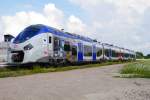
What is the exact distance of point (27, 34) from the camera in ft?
86.7

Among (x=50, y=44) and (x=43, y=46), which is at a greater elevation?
(x=50, y=44)

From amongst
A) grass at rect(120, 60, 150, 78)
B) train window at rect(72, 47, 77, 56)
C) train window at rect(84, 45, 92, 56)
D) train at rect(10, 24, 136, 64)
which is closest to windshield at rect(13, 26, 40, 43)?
train at rect(10, 24, 136, 64)

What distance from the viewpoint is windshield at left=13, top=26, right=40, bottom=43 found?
86.0 feet

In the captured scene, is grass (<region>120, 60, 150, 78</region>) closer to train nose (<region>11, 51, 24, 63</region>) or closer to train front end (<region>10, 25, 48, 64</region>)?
train front end (<region>10, 25, 48, 64</region>)

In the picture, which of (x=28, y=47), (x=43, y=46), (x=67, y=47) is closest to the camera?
(x=28, y=47)

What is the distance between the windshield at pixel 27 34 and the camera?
1032 inches

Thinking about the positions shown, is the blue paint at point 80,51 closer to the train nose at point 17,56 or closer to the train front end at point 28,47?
the train front end at point 28,47

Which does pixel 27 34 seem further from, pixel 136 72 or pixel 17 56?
pixel 136 72

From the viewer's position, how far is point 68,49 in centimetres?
3228

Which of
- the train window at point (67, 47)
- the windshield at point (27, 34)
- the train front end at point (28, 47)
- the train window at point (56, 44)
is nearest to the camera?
the train front end at point (28, 47)

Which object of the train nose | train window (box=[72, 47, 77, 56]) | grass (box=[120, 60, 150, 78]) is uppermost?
train window (box=[72, 47, 77, 56])

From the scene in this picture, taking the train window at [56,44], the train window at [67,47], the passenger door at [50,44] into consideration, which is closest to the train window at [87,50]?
the train window at [67,47]

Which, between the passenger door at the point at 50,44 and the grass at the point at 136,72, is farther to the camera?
the passenger door at the point at 50,44

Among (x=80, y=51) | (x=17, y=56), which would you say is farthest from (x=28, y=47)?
(x=80, y=51)
